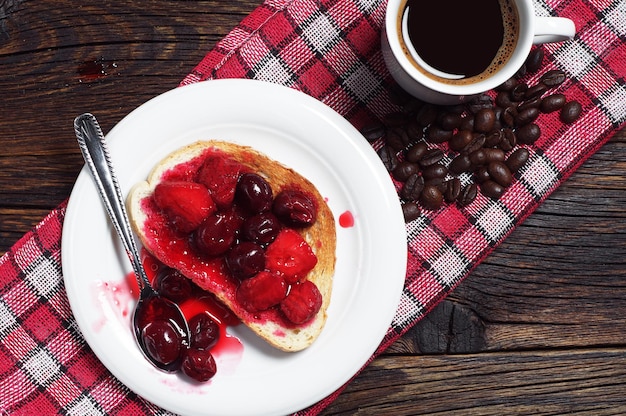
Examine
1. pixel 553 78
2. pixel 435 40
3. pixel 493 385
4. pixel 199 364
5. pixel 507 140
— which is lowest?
pixel 493 385

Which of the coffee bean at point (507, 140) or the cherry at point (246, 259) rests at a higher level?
the coffee bean at point (507, 140)

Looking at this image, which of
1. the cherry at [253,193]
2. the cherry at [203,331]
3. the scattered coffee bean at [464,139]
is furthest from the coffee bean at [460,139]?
the cherry at [203,331]

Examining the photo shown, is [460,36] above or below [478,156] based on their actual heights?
above

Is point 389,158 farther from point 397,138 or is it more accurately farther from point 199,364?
point 199,364

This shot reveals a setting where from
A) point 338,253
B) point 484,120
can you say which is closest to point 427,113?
point 484,120

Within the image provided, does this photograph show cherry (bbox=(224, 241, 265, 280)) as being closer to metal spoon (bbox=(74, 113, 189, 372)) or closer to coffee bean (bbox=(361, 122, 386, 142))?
metal spoon (bbox=(74, 113, 189, 372))

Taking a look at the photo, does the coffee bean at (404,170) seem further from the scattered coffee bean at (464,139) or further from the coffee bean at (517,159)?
the coffee bean at (517,159)
